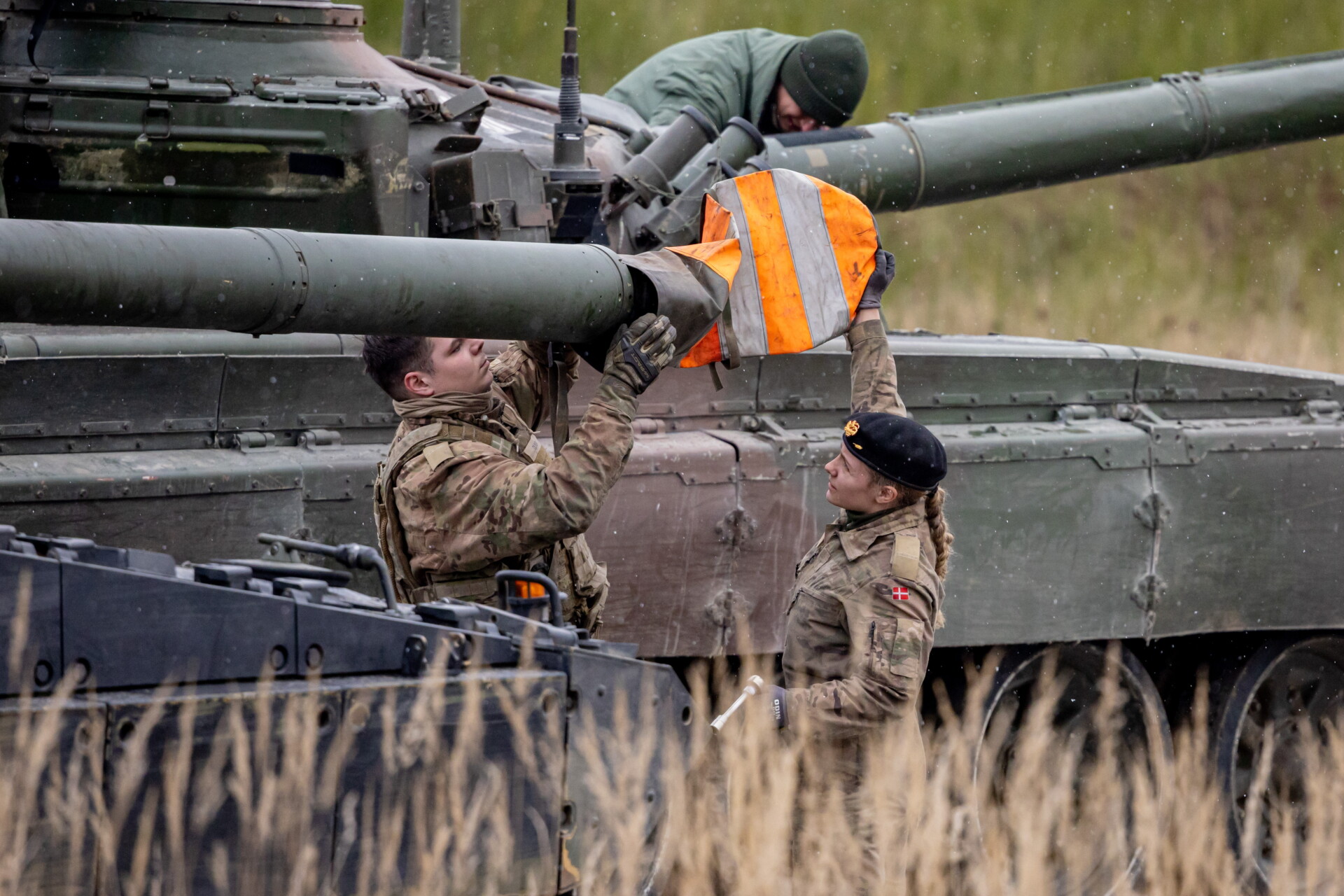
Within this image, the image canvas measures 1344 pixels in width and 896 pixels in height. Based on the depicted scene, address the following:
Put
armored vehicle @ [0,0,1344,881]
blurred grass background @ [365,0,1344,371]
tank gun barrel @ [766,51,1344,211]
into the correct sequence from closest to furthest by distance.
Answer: armored vehicle @ [0,0,1344,881] < tank gun barrel @ [766,51,1344,211] < blurred grass background @ [365,0,1344,371]

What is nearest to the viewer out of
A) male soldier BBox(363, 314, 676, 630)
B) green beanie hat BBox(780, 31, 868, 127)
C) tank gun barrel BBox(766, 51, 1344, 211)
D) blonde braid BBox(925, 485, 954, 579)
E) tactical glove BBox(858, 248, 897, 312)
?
male soldier BBox(363, 314, 676, 630)

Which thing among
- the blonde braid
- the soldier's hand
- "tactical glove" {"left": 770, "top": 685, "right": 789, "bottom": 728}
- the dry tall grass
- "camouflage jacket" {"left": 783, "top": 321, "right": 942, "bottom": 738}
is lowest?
the dry tall grass

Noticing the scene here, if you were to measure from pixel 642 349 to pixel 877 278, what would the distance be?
0.77m

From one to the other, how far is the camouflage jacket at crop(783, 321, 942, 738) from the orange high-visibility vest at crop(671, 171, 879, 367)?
1.07ft

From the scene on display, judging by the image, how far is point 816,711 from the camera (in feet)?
11.9

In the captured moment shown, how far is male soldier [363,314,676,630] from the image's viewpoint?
3465 millimetres

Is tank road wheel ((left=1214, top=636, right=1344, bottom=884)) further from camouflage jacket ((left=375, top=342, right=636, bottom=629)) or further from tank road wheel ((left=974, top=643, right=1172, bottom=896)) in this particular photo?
camouflage jacket ((left=375, top=342, right=636, bottom=629))

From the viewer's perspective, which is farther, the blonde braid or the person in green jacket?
the person in green jacket

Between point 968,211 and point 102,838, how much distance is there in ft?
35.4

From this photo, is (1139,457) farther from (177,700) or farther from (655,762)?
(177,700)

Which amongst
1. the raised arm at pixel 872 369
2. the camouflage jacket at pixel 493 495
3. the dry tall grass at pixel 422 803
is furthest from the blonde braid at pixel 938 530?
the camouflage jacket at pixel 493 495

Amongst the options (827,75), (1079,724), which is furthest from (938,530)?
(827,75)

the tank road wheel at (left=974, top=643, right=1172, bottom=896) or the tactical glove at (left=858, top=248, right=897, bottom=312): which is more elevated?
the tactical glove at (left=858, top=248, right=897, bottom=312)

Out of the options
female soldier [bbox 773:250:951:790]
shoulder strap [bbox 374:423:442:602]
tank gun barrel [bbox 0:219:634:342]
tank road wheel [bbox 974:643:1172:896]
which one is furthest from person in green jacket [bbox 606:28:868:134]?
tank gun barrel [bbox 0:219:634:342]
